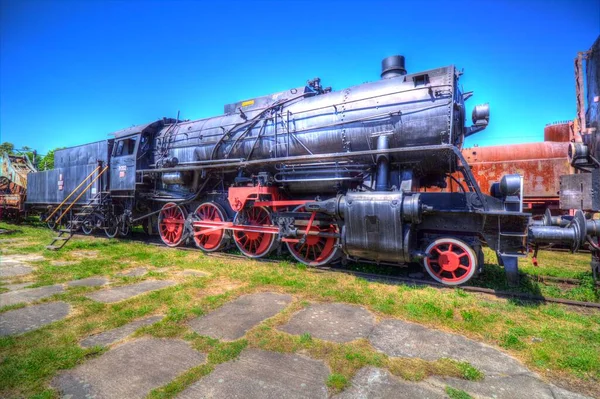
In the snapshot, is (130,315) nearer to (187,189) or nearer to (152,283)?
(152,283)

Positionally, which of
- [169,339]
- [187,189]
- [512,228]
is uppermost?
[187,189]

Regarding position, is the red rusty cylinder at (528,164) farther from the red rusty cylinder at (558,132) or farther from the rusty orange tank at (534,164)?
the red rusty cylinder at (558,132)

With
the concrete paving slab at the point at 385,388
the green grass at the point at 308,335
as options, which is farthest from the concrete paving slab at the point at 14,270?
the concrete paving slab at the point at 385,388

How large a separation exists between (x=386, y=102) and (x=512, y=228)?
3.27 metres

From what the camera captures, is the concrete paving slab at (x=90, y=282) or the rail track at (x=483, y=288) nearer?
the rail track at (x=483, y=288)

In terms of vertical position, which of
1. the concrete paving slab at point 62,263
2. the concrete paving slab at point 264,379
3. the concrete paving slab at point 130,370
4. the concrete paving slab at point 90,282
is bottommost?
the concrete paving slab at point 264,379

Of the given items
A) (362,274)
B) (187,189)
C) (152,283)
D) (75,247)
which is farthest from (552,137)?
(75,247)

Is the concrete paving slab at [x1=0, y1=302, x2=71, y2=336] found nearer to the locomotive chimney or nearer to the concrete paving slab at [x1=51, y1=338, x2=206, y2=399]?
the concrete paving slab at [x1=51, y1=338, x2=206, y2=399]

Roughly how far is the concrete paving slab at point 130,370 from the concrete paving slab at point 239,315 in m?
0.44

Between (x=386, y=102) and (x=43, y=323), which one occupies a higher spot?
(x=386, y=102)

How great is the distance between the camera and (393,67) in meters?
7.18

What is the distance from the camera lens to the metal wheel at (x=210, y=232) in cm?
874

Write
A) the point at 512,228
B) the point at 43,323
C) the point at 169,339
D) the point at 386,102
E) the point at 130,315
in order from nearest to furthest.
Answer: the point at 169,339
the point at 43,323
the point at 130,315
the point at 512,228
the point at 386,102

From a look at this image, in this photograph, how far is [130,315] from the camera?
13.7 feet
